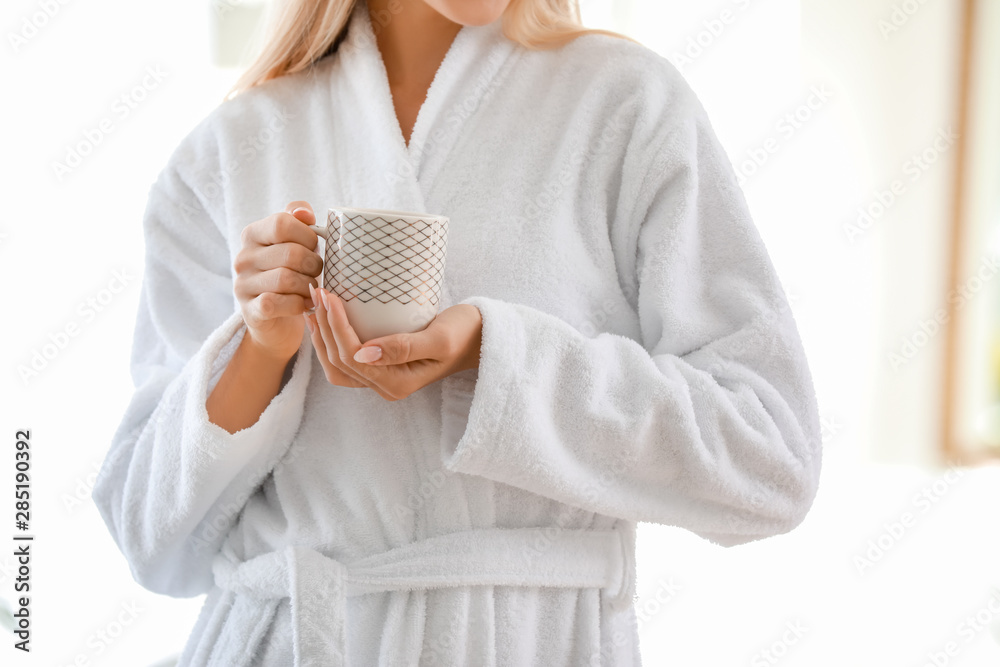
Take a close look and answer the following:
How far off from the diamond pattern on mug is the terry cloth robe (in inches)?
3.8

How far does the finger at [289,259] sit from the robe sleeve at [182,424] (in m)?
0.13

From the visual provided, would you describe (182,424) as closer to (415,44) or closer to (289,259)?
(289,259)

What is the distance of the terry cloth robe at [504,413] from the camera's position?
0.68 m

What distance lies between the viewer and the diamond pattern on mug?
56 centimetres

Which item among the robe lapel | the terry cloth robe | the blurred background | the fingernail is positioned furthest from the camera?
the blurred background

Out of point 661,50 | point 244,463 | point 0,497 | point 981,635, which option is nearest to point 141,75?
point 0,497

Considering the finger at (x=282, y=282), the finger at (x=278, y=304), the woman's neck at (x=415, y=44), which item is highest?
the woman's neck at (x=415, y=44)

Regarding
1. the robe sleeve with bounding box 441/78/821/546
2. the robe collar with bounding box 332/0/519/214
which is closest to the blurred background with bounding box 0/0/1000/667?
the robe collar with bounding box 332/0/519/214

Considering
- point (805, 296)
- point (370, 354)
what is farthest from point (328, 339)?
point (805, 296)

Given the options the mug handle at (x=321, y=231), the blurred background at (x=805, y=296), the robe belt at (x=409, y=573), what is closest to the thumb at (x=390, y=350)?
the mug handle at (x=321, y=231)

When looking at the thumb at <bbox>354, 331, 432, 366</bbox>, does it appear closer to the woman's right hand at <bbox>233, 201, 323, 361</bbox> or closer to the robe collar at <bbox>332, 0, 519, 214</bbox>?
the woman's right hand at <bbox>233, 201, 323, 361</bbox>

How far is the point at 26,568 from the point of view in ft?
4.17

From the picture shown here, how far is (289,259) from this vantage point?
0.62 metres

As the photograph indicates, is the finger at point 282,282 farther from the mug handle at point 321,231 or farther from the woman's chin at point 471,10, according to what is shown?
the woman's chin at point 471,10
